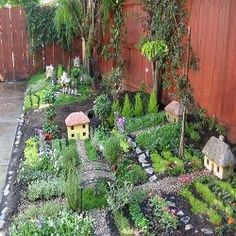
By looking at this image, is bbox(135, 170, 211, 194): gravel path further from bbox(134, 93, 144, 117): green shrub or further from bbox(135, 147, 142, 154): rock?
bbox(134, 93, 144, 117): green shrub

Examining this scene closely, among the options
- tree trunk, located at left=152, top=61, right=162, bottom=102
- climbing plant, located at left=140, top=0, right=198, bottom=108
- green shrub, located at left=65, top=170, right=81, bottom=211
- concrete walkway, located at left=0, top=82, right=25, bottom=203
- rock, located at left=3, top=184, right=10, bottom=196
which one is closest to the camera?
green shrub, located at left=65, top=170, right=81, bottom=211

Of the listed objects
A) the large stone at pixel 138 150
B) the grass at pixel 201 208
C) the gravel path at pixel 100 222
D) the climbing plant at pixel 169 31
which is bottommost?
the gravel path at pixel 100 222

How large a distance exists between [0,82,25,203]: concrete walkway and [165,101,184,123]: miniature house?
2.73 meters

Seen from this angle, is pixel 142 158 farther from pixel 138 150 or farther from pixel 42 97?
pixel 42 97

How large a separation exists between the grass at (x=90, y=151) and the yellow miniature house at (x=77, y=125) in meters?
0.14

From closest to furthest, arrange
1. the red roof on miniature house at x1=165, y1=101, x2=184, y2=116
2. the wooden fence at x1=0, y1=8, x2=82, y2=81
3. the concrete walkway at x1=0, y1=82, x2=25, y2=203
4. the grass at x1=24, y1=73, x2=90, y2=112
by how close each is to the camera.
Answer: the concrete walkway at x1=0, y1=82, x2=25, y2=203 < the red roof on miniature house at x1=165, y1=101, x2=184, y2=116 < the grass at x1=24, y1=73, x2=90, y2=112 < the wooden fence at x1=0, y1=8, x2=82, y2=81

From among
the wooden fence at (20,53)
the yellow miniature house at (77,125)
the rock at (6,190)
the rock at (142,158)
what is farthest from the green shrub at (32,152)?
the wooden fence at (20,53)

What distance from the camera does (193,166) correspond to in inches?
208

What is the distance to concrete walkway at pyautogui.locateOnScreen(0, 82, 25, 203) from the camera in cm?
617

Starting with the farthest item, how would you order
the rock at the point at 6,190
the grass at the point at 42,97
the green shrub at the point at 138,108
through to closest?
the grass at the point at 42,97, the green shrub at the point at 138,108, the rock at the point at 6,190

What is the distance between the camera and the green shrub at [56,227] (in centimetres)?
388

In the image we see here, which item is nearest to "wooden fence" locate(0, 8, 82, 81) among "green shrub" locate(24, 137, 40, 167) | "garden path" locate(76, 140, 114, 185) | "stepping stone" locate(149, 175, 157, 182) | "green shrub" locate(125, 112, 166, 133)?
"green shrub" locate(125, 112, 166, 133)

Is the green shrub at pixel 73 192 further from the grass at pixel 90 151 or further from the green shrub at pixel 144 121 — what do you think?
the green shrub at pixel 144 121

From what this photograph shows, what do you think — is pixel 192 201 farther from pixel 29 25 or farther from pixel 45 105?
pixel 29 25
